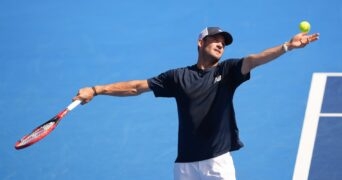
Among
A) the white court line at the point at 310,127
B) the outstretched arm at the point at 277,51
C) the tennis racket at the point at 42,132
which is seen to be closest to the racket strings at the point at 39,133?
the tennis racket at the point at 42,132

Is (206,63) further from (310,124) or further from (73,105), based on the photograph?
(310,124)

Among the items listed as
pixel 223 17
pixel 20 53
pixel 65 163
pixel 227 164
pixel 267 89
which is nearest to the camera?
pixel 227 164

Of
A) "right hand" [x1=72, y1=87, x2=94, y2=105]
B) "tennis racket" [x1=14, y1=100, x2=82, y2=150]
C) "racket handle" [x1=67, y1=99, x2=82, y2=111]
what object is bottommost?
"tennis racket" [x1=14, y1=100, x2=82, y2=150]

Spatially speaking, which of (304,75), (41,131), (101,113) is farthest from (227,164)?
(304,75)

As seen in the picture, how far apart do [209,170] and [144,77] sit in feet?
13.9

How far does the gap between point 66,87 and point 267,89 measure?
10.4ft

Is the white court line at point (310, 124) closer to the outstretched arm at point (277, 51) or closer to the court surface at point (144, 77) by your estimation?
the court surface at point (144, 77)

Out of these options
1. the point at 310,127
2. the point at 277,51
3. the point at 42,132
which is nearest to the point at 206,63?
the point at 277,51

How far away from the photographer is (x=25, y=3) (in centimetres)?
1108

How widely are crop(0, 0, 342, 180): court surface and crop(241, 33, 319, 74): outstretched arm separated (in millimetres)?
2619

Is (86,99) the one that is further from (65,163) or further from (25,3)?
(25,3)

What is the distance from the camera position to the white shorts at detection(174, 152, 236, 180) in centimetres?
493

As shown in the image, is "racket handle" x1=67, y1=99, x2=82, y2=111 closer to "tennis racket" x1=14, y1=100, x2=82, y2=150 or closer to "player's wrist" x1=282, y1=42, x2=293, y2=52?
"tennis racket" x1=14, y1=100, x2=82, y2=150

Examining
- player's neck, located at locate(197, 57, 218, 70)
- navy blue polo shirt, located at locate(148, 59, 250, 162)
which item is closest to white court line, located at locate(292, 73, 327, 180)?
navy blue polo shirt, located at locate(148, 59, 250, 162)
